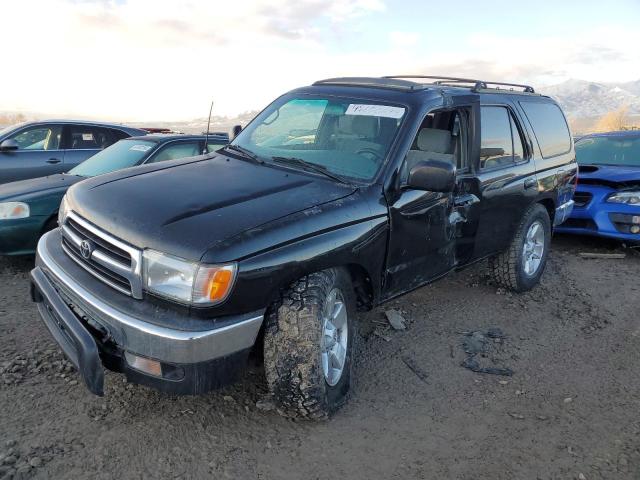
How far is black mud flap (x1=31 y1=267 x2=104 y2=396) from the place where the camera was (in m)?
2.54

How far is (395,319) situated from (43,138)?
20.5ft

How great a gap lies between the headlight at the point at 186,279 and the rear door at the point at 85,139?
6.16m

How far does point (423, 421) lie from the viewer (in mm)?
3184

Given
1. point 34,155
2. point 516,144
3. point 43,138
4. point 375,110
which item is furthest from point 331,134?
point 43,138

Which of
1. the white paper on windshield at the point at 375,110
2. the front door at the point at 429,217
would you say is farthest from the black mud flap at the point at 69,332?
the white paper on windshield at the point at 375,110

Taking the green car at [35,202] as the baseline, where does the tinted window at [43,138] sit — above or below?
above

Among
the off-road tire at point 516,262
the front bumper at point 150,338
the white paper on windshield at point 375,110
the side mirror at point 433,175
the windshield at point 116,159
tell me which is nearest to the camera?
the front bumper at point 150,338

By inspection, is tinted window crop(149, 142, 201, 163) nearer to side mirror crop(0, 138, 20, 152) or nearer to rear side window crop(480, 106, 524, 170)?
side mirror crop(0, 138, 20, 152)

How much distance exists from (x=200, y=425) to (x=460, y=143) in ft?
9.37

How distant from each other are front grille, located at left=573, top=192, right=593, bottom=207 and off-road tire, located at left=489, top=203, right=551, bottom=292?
6.44 ft

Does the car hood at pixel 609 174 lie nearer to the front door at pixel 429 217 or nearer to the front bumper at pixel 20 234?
the front door at pixel 429 217

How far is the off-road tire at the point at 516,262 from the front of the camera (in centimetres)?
512

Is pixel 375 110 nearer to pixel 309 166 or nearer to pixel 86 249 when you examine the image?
pixel 309 166

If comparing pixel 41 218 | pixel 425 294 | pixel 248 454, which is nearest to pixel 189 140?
pixel 41 218
